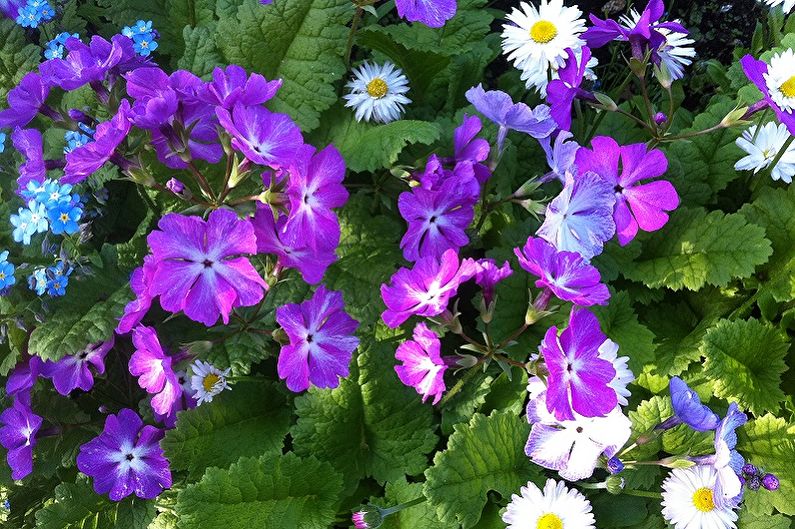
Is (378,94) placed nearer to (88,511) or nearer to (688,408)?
(688,408)

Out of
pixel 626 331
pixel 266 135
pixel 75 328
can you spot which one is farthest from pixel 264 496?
pixel 626 331

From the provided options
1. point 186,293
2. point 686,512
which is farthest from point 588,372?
point 186,293

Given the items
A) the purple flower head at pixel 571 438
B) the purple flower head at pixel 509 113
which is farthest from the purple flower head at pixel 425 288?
the purple flower head at pixel 509 113

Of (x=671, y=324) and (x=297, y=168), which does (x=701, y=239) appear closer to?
(x=671, y=324)

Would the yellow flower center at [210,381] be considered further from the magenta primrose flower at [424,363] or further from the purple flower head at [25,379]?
the magenta primrose flower at [424,363]

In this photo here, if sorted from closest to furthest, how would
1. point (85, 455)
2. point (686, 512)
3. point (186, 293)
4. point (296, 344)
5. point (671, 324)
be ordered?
point (186, 293)
point (296, 344)
point (686, 512)
point (85, 455)
point (671, 324)
